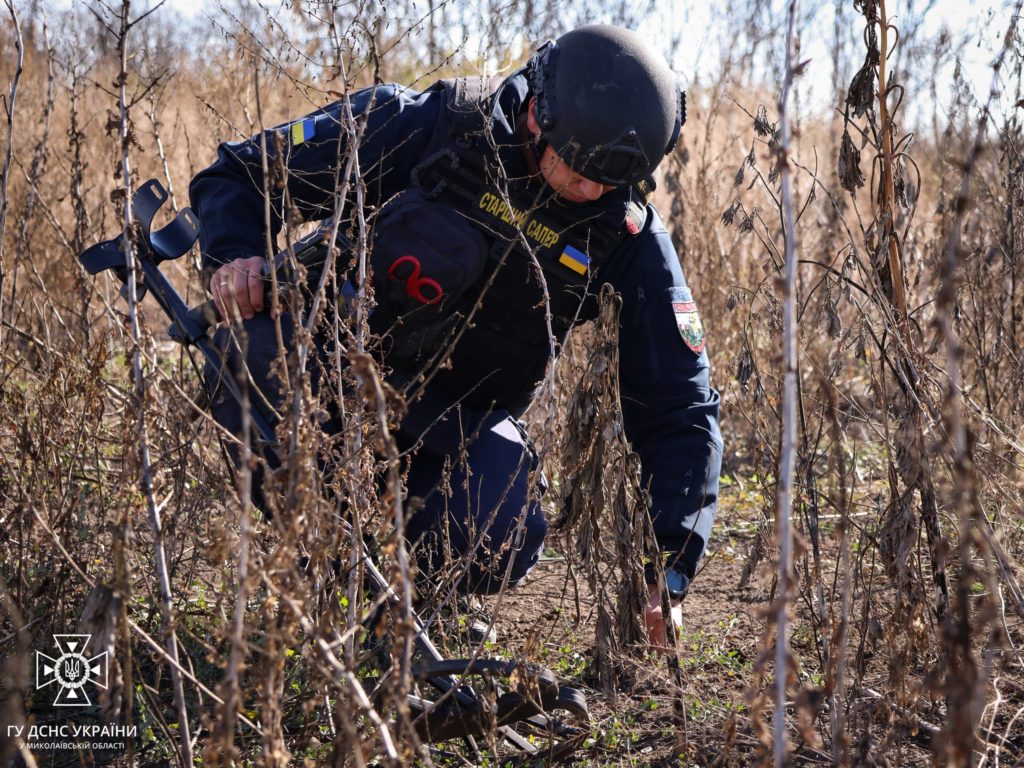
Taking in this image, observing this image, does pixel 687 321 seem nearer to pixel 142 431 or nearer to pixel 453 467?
pixel 453 467

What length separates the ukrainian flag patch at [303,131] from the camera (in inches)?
112

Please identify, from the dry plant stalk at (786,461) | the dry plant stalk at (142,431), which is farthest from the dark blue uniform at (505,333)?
the dry plant stalk at (786,461)

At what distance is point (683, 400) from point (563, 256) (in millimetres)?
496

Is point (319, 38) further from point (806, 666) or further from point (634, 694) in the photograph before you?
point (806, 666)

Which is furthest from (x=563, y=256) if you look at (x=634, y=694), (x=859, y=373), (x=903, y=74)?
(x=859, y=373)

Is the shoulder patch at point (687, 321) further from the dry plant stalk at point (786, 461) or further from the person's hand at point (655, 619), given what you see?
the dry plant stalk at point (786, 461)

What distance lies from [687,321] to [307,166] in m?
1.11

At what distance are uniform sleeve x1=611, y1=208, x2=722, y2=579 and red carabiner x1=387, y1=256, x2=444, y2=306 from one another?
0.50 meters

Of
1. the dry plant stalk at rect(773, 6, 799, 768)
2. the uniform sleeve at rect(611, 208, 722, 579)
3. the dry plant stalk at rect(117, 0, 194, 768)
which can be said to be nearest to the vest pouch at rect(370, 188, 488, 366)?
the uniform sleeve at rect(611, 208, 722, 579)

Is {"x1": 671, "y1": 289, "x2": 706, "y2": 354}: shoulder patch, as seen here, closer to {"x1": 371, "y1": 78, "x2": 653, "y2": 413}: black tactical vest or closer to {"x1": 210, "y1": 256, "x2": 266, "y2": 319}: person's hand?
{"x1": 371, "y1": 78, "x2": 653, "y2": 413}: black tactical vest

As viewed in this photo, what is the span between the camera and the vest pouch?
9.33 ft

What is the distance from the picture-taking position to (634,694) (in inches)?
102

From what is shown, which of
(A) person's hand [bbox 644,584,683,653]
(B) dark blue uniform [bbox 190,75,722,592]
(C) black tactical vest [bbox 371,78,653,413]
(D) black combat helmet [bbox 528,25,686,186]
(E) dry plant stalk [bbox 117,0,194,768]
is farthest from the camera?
(C) black tactical vest [bbox 371,78,653,413]

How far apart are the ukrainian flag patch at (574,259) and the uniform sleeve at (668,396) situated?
0.45ft
